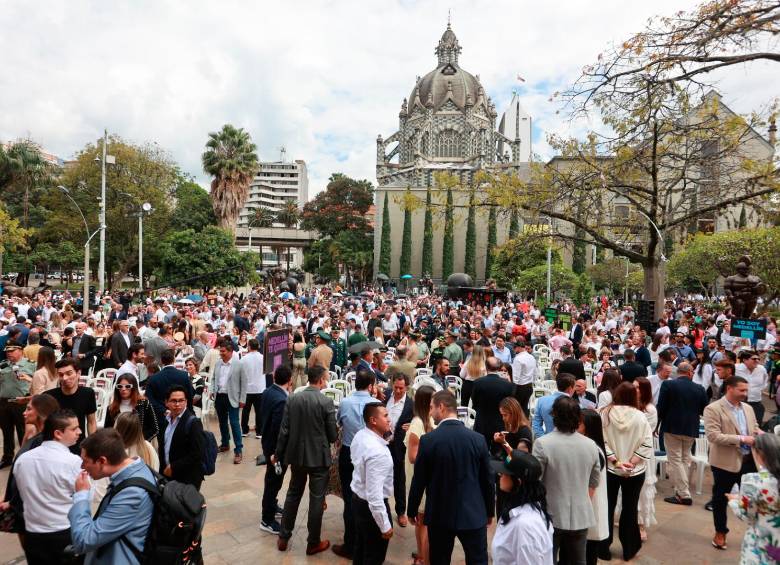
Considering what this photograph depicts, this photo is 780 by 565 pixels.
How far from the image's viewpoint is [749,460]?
4773 mm

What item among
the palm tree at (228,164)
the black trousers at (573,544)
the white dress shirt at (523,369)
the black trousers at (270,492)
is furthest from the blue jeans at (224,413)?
the palm tree at (228,164)

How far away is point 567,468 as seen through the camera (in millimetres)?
3275

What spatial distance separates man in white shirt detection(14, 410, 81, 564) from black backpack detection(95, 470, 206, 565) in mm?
851

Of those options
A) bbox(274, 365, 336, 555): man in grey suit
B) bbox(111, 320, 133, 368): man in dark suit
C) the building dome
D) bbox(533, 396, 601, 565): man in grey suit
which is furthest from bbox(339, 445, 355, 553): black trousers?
the building dome

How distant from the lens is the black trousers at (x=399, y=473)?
15.4 ft

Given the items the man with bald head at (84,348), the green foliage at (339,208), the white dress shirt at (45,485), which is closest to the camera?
the white dress shirt at (45,485)

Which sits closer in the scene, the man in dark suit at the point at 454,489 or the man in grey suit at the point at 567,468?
the man in dark suit at the point at 454,489

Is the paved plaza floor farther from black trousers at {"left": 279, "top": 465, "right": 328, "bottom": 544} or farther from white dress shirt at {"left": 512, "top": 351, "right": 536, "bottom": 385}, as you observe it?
white dress shirt at {"left": 512, "top": 351, "right": 536, "bottom": 385}

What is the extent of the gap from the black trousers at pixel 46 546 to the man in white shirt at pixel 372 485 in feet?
6.32

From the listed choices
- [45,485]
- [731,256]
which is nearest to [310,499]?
[45,485]

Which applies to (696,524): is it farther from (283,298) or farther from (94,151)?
(94,151)

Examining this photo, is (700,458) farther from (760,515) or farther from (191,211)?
(191,211)

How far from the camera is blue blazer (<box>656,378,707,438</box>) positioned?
5.37 m

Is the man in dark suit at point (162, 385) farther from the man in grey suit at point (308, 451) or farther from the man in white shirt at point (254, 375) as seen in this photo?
the man in white shirt at point (254, 375)
